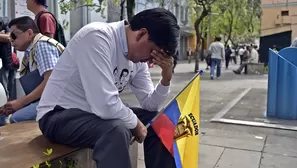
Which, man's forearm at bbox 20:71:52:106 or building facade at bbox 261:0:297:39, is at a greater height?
building facade at bbox 261:0:297:39

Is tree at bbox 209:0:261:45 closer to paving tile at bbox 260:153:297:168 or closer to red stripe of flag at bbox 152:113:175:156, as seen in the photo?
paving tile at bbox 260:153:297:168

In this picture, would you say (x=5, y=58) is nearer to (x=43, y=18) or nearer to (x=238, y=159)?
(x=43, y=18)

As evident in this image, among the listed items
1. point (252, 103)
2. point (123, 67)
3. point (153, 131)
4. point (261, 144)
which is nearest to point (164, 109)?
point (153, 131)

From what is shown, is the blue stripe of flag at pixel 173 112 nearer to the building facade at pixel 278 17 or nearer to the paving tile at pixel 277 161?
the paving tile at pixel 277 161

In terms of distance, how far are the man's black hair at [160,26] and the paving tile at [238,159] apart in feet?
7.00

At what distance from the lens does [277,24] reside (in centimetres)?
2000

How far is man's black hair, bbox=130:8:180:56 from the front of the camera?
7.11ft

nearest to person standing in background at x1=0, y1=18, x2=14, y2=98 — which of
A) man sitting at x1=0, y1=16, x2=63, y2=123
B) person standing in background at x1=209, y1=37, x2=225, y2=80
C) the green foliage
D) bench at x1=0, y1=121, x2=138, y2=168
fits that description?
man sitting at x1=0, y1=16, x2=63, y2=123

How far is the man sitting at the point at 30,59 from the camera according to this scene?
2.90 meters

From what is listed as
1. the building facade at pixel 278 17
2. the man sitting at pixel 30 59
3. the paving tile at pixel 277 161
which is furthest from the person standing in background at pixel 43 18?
the building facade at pixel 278 17

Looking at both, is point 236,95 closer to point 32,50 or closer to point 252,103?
point 252,103

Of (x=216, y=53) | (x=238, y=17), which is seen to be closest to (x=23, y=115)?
(x=216, y=53)

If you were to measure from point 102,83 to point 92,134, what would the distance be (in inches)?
12.3

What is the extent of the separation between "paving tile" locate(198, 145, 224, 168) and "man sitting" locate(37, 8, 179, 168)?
1.86 meters
